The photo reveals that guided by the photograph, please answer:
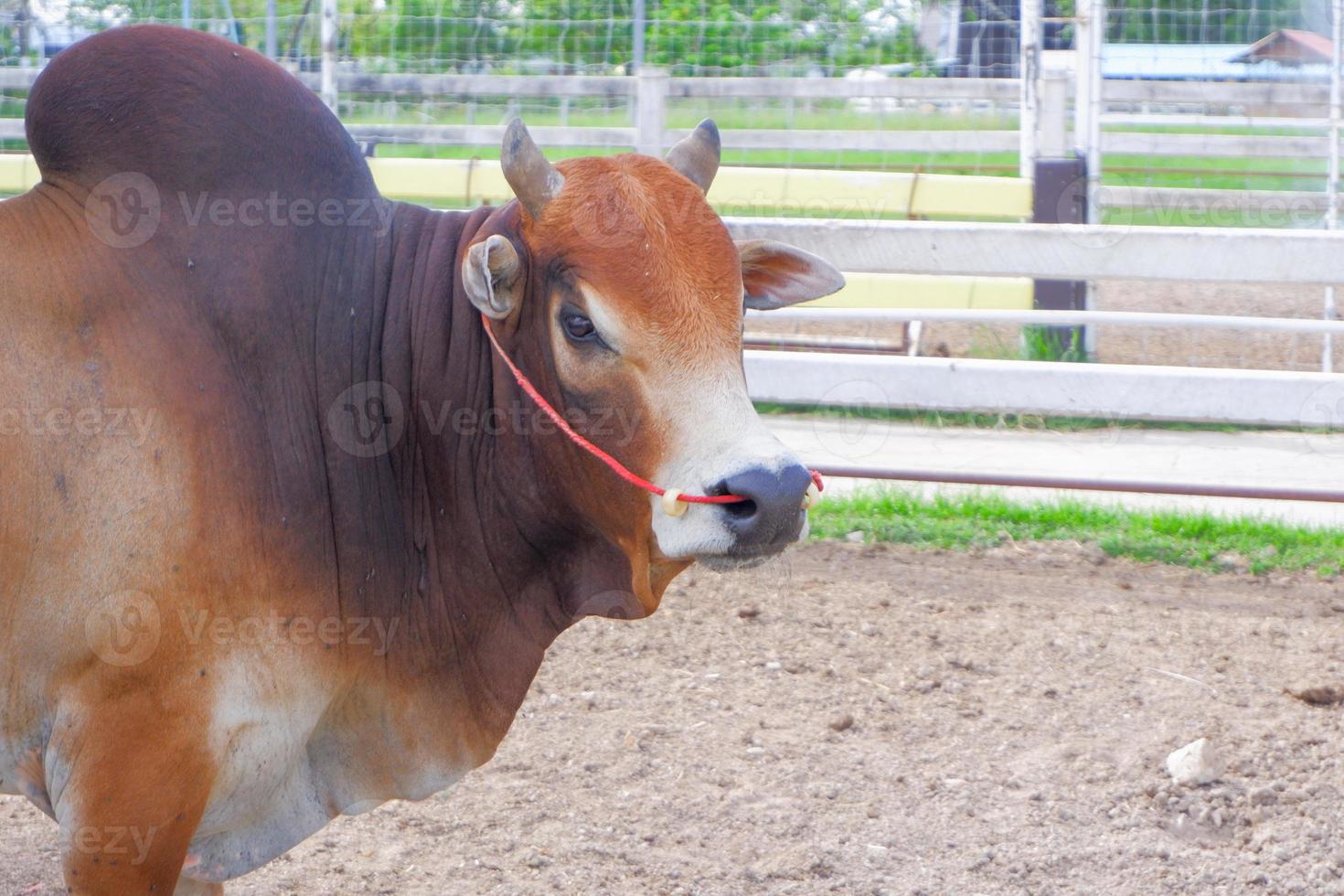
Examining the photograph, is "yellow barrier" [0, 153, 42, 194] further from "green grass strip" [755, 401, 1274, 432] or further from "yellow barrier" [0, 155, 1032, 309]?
"green grass strip" [755, 401, 1274, 432]

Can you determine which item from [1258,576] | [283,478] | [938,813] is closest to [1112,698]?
[938,813]

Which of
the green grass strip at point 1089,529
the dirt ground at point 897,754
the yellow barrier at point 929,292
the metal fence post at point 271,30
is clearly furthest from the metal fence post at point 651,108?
the dirt ground at point 897,754

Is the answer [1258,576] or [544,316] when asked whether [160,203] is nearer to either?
[544,316]

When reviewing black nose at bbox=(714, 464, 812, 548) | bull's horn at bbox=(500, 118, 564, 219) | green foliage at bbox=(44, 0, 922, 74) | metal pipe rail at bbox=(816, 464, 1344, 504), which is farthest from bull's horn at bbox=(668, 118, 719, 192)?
green foliage at bbox=(44, 0, 922, 74)

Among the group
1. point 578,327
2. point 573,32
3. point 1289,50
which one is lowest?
point 578,327

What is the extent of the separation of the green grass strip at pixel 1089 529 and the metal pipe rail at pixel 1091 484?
0.51ft

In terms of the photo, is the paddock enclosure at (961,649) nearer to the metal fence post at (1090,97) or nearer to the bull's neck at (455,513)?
the metal fence post at (1090,97)

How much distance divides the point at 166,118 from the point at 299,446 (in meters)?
0.66

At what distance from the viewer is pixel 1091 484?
5.34 m

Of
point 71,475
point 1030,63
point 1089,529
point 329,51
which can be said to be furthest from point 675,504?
point 329,51

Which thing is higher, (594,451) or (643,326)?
(643,326)

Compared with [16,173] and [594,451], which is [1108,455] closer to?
[594,451]

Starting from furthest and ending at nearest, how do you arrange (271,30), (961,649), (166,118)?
1. (271,30)
2. (961,649)
3. (166,118)

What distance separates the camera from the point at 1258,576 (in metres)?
5.19
